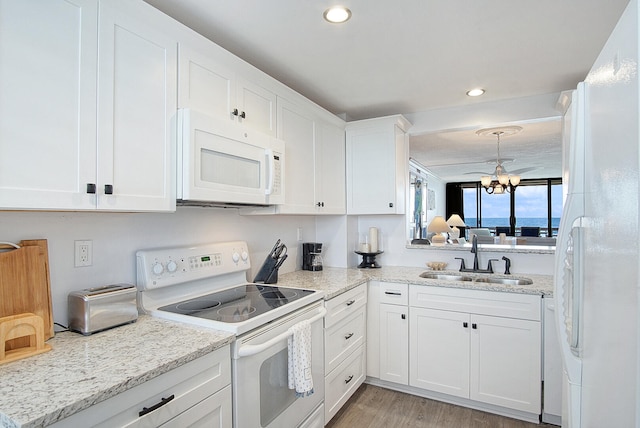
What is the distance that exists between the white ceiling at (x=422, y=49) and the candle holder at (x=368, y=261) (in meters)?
1.22

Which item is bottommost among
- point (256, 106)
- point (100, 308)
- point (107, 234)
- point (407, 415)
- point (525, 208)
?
point (407, 415)

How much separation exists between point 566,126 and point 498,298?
123 centimetres

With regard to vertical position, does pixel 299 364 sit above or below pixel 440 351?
above

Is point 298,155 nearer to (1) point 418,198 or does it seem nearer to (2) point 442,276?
(2) point 442,276

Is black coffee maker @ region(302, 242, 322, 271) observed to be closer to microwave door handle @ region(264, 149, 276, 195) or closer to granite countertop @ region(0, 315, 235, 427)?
microwave door handle @ region(264, 149, 276, 195)

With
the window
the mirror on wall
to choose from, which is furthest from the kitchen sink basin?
the window

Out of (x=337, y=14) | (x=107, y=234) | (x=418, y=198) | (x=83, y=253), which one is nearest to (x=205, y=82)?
(x=337, y=14)

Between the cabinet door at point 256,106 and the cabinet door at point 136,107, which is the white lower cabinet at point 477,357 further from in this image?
the cabinet door at point 136,107

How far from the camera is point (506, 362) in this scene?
7.91 feet

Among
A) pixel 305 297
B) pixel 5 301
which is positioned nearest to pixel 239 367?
pixel 305 297

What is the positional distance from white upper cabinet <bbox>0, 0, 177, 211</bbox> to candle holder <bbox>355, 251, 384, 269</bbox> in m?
2.02

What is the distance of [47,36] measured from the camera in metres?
1.18

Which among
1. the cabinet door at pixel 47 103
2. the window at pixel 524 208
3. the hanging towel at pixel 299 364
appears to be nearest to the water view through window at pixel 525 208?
the window at pixel 524 208

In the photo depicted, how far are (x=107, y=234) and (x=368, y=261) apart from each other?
2.21 metres
